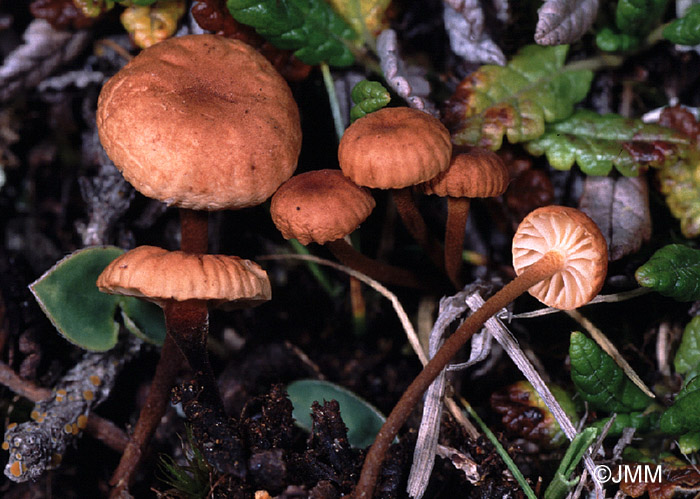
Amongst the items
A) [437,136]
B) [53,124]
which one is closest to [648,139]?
[437,136]

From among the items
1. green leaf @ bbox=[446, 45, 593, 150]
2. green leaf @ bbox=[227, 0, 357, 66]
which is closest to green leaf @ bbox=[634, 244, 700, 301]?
green leaf @ bbox=[446, 45, 593, 150]

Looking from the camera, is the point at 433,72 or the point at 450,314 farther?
the point at 433,72

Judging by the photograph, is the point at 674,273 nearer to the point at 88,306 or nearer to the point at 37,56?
the point at 88,306

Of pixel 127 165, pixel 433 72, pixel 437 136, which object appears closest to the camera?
pixel 437 136

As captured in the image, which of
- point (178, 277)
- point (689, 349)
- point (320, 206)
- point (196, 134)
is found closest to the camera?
point (178, 277)

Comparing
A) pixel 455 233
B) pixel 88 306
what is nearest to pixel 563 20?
pixel 455 233

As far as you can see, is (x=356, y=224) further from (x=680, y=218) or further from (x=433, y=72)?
(x=680, y=218)

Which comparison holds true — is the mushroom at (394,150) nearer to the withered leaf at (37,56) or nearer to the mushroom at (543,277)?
the mushroom at (543,277)
